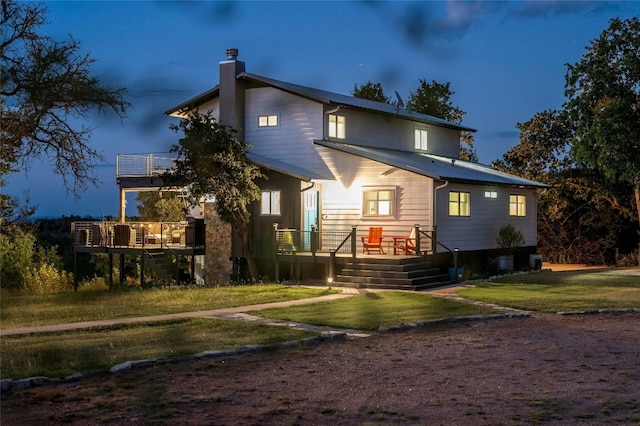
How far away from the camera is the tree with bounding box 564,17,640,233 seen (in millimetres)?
29594

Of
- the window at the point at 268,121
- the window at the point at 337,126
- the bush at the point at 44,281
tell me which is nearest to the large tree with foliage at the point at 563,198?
the window at the point at 337,126

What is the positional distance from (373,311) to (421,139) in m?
18.8

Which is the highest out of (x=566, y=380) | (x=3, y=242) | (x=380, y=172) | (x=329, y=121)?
(x=329, y=121)

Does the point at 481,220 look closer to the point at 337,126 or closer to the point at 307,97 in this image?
the point at 337,126

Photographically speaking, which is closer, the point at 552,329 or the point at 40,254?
the point at 552,329

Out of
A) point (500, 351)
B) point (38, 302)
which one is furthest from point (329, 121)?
point (500, 351)

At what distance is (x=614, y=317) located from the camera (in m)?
17.0

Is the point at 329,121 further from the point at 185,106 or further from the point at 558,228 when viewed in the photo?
the point at 558,228

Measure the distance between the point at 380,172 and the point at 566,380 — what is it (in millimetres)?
17470

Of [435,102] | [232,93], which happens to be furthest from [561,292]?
[435,102]

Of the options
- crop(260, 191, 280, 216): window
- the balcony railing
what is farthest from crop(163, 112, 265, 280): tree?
the balcony railing

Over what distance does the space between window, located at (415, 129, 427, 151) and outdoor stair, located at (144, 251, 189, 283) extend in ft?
39.9

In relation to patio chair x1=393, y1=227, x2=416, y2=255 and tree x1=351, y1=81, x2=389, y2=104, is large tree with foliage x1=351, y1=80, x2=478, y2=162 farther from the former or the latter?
patio chair x1=393, y1=227, x2=416, y2=255

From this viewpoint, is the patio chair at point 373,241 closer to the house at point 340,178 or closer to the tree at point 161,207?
the house at point 340,178
